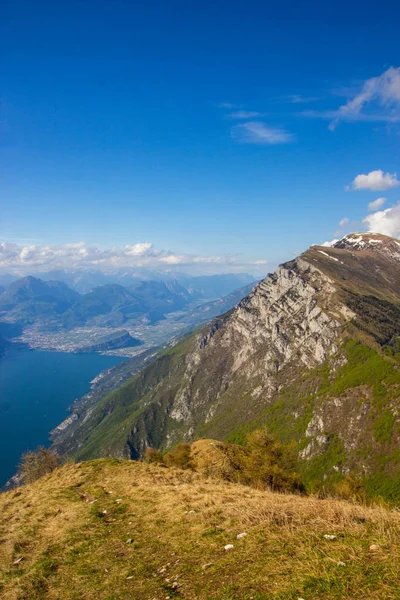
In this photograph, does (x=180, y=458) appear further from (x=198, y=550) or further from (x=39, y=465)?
(x=198, y=550)

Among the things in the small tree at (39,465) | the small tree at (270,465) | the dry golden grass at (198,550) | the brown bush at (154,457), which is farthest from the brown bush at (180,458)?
the dry golden grass at (198,550)

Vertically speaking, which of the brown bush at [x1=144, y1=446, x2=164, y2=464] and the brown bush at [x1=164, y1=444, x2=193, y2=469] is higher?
the brown bush at [x1=164, y1=444, x2=193, y2=469]

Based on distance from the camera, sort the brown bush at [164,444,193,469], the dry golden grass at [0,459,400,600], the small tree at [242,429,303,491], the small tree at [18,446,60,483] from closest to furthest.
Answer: the dry golden grass at [0,459,400,600] → the small tree at [242,429,303,491] → the brown bush at [164,444,193,469] → the small tree at [18,446,60,483]

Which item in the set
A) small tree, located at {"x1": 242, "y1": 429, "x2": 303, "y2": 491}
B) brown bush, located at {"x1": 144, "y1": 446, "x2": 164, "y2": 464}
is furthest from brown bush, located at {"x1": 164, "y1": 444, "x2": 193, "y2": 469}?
small tree, located at {"x1": 242, "y1": 429, "x2": 303, "y2": 491}

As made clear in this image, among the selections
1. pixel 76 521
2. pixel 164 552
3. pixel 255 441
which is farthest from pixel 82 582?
pixel 255 441

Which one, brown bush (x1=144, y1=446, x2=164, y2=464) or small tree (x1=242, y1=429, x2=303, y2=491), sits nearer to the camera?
small tree (x1=242, y1=429, x2=303, y2=491)

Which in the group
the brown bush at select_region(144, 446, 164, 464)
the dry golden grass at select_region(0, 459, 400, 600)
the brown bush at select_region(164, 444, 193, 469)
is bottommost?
the brown bush at select_region(144, 446, 164, 464)

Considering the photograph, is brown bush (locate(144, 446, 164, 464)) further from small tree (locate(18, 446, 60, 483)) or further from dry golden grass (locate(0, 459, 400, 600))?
dry golden grass (locate(0, 459, 400, 600))

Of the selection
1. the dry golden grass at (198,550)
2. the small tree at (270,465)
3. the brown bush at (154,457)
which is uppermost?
the dry golden grass at (198,550)

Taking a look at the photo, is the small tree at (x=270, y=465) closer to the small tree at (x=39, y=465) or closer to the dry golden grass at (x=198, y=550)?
the dry golden grass at (x=198, y=550)
